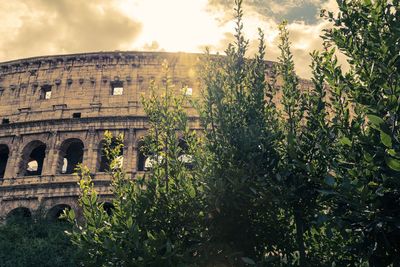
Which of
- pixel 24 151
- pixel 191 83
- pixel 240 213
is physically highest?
pixel 191 83

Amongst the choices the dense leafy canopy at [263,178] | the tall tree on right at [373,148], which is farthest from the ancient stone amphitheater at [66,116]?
the tall tree on right at [373,148]

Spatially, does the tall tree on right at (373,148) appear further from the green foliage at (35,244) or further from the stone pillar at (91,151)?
the stone pillar at (91,151)

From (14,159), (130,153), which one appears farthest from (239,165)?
(14,159)

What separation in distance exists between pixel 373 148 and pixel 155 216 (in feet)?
14.9

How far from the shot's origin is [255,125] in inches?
290

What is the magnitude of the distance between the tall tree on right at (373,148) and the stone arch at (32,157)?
2536 cm

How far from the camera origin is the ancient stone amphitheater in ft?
80.0

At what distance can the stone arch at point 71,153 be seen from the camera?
26.2 meters

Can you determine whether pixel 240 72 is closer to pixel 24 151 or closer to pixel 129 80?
pixel 129 80

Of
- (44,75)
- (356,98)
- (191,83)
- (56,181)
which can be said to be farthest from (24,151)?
(356,98)

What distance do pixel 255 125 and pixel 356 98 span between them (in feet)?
7.50

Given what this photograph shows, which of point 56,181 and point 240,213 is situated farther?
point 56,181

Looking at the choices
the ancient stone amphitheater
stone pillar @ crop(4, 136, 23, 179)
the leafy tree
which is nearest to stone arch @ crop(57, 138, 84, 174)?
the ancient stone amphitheater

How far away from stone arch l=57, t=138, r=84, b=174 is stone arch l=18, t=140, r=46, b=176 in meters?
1.92
